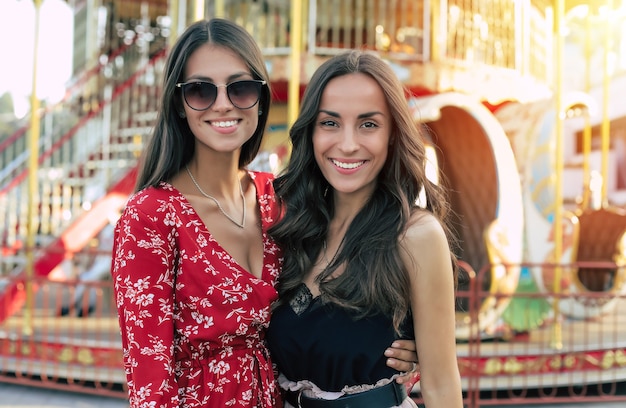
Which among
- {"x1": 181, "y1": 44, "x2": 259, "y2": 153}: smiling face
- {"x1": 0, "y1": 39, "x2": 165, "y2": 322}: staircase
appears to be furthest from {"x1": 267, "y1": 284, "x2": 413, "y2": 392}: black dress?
{"x1": 0, "y1": 39, "x2": 165, "y2": 322}: staircase

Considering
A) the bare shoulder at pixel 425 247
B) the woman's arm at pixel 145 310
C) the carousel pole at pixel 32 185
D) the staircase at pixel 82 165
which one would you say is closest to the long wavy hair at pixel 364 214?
the bare shoulder at pixel 425 247

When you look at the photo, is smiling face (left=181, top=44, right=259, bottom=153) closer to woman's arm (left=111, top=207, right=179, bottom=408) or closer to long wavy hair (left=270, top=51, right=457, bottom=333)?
long wavy hair (left=270, top=51, right=457, bottom=333)

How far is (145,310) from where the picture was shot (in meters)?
1.84

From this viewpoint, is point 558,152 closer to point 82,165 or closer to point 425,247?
point 425,247

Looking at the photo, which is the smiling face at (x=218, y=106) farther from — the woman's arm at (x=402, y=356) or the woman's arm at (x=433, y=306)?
the woman's arm at (x=402, y=356)

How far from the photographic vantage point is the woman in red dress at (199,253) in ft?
6.07

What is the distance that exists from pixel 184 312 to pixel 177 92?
68cm

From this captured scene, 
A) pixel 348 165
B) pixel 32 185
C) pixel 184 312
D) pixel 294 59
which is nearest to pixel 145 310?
pixel 184 312

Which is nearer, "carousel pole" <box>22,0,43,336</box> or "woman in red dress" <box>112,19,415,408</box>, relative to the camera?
"woman in red dress" <box>112,19,415,408</box>

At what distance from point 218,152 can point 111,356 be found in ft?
15.0

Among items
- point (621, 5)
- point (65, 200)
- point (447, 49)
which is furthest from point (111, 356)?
point (621, 5)

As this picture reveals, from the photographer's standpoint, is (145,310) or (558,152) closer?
A: (145,310)

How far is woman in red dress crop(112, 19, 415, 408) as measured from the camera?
1.85 m

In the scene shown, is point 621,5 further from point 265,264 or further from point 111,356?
point 265,264
